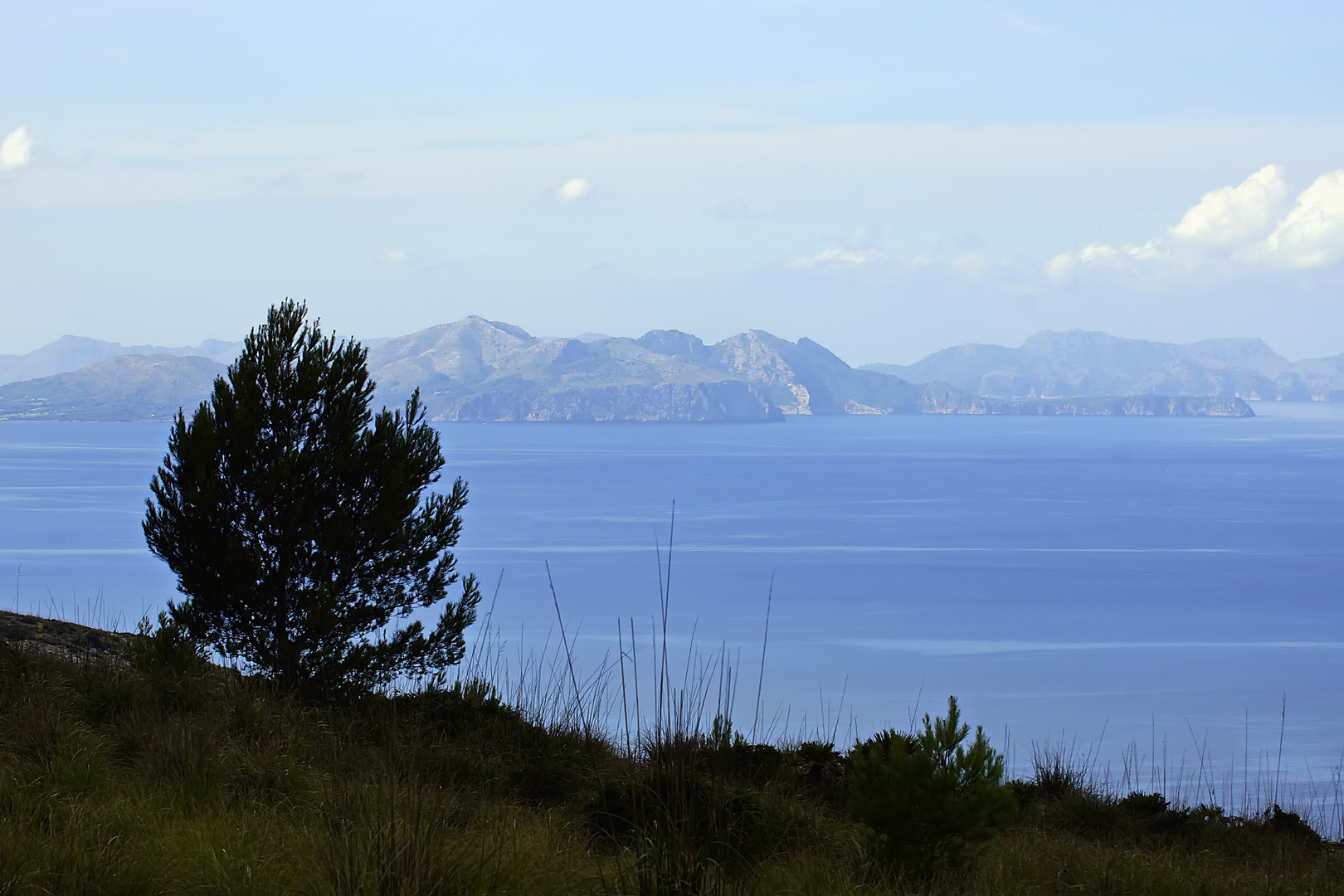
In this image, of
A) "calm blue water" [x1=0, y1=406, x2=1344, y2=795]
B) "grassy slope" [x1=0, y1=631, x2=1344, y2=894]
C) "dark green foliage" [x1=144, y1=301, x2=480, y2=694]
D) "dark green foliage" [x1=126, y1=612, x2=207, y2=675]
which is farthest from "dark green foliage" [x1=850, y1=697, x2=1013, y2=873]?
"calm blue water" [x1=0, y1=406, x2=1344, y2=795]

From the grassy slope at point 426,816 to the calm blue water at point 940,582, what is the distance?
8.02 m

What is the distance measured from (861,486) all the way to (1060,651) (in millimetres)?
67876

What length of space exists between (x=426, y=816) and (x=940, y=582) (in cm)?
6222

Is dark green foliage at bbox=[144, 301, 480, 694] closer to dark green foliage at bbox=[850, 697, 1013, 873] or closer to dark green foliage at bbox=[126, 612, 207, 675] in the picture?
dark green foliage at bbox=[126, 612, 207, 675]

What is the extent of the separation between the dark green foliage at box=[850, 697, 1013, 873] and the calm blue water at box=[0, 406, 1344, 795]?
31.6 feet

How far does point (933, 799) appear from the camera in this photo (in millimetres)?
4574

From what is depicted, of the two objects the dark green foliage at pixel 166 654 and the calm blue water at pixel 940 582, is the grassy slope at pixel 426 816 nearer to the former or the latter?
the dark green foliage at pixel 166 654

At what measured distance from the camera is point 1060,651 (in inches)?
2018

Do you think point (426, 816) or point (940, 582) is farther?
point (940, 582)

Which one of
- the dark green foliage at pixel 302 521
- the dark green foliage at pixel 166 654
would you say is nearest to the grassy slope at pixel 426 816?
the dark green foliage at pixel 166 654

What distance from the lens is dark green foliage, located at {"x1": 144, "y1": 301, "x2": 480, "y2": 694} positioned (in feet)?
30.6

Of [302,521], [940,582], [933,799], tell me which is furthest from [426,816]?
[940,582]

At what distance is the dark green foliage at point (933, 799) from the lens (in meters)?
4.58

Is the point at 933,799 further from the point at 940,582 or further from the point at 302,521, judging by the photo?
the point at 940,582
